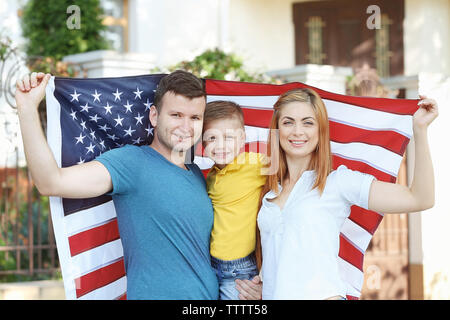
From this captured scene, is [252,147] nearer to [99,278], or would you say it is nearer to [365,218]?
[365,218]

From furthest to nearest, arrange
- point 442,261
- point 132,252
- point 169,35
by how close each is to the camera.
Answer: point 169,35, point 442,261, point 132,252

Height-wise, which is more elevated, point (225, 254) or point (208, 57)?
point (208, 57)

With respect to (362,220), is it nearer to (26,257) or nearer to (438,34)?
(26,257)

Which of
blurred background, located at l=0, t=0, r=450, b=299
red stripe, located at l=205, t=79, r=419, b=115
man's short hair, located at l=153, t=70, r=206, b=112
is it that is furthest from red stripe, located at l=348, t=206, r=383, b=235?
blurred background, located at l=0, t=0, r=450, b=299

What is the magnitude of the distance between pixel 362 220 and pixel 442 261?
4.32m

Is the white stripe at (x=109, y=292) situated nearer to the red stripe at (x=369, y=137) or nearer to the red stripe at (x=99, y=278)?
the red stripe at (x=99, y=278)

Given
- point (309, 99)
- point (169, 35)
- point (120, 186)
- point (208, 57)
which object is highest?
point (169, 35)

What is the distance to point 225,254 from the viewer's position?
10.1 feet

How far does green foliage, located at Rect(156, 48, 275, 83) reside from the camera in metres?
6.98

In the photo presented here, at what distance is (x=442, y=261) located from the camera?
7.46m

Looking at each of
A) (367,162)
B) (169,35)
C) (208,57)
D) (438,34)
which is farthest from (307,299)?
(438,34)

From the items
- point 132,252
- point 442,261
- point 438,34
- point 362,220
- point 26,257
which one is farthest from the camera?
point 438,34

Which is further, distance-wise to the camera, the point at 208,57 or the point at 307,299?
the point at 208,57
